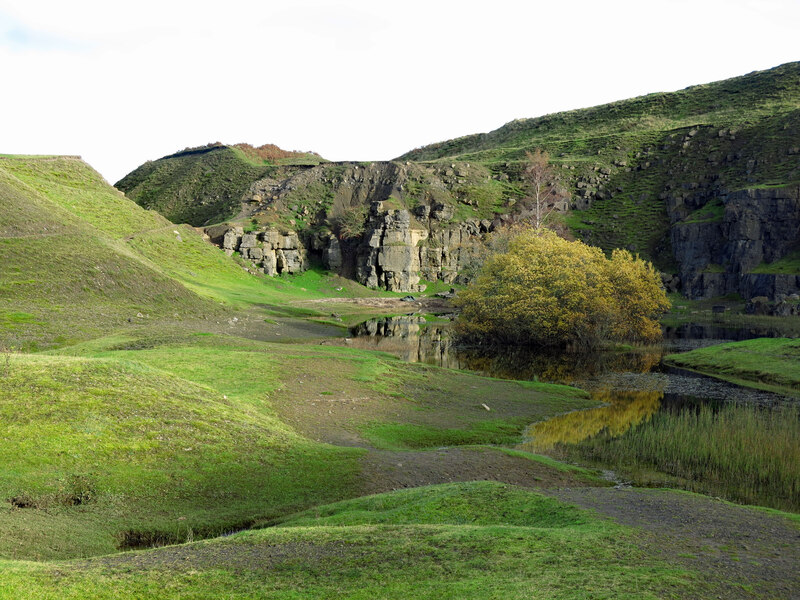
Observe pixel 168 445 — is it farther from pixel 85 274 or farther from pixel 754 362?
pixel 85 274

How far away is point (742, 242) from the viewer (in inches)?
4545

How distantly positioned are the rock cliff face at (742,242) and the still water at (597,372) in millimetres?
40271

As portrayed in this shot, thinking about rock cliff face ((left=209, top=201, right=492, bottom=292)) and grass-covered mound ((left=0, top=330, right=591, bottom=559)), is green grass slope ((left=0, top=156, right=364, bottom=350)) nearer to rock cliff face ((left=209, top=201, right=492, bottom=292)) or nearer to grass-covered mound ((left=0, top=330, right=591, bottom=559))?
grass-covered mound ((left=0, top=330, right=591, bottom=559))

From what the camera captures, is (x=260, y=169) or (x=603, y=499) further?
(x=260, y=169)

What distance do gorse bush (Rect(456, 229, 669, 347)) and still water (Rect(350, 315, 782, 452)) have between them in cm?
227

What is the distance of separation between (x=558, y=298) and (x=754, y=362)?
16856 mm

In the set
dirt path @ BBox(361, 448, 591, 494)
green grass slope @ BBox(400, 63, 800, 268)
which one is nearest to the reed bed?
dirt path @ BBox(361, 448, 591, 494)

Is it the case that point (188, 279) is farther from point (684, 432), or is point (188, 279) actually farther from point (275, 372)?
point (684, 432)

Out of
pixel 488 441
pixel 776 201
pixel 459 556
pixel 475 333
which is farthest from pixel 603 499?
pixel 776 201

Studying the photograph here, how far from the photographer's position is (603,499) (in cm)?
1673

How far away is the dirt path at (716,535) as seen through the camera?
32.6 feet

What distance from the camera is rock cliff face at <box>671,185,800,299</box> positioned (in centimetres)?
11450

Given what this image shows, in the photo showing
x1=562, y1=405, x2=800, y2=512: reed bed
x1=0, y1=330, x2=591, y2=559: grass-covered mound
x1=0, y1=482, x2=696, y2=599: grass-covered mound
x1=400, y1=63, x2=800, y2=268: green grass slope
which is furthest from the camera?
x1=400, y1=63, x2=800, y2=268: green grass slope

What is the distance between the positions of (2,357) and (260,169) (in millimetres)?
150231
